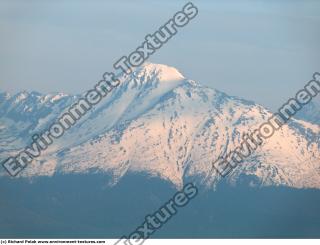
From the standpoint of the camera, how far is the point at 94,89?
10994 centimetres

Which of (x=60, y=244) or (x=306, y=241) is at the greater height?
(x=60, y=244)

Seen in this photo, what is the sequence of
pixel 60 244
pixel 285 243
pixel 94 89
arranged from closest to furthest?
pixel 60 244
pixel 285 243
pixel 94 89

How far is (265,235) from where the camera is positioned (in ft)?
640

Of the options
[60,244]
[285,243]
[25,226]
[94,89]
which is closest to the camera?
[60,244]

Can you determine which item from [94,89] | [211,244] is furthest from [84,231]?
[211,244]

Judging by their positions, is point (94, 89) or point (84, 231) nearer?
point (94, 89)

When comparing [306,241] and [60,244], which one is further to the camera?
[306,241]

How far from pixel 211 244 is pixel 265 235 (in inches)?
4300

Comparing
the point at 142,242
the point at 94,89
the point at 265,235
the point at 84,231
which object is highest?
the point at 94,89

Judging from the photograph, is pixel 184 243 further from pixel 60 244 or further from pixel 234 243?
pixel 60 244

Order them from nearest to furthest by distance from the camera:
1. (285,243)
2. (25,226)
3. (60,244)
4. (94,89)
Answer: (60,244) → (285,243) → (94,89) → (25,226)

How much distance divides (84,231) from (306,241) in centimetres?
11971

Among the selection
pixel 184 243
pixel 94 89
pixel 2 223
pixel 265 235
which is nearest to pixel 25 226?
pixel 2 223

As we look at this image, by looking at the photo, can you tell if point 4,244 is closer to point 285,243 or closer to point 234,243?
point 234,243
